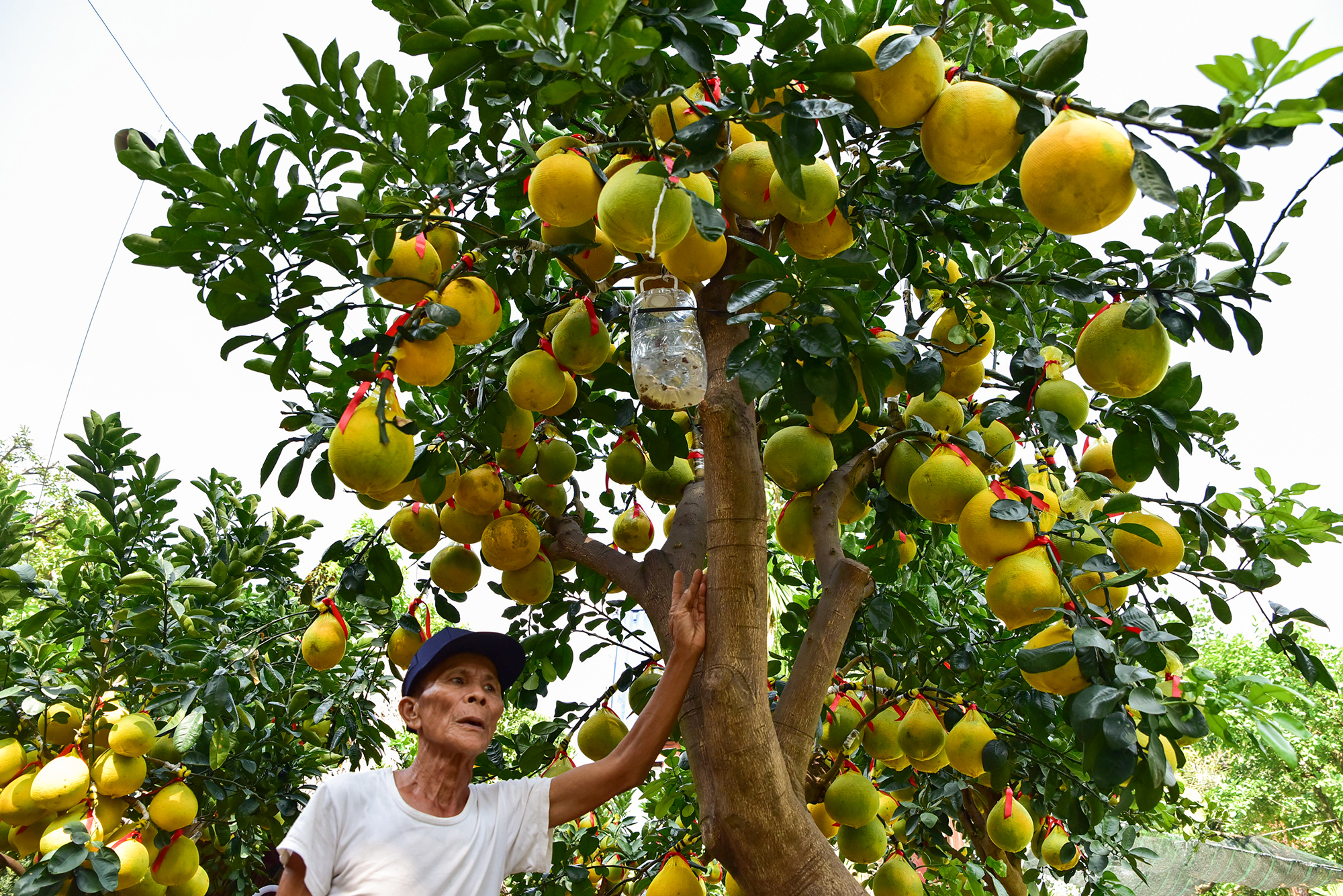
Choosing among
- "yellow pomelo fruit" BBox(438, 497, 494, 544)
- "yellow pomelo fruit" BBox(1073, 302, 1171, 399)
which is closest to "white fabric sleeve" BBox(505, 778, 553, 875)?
"yellow pomelo fruit" BBox(438, 497, 494, 544)

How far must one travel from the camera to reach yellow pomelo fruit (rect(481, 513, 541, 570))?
7.79 feet

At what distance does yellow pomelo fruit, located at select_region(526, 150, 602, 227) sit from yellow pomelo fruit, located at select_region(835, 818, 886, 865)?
2.03m

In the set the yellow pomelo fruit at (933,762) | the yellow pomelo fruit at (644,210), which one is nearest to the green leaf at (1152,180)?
the yellow pomelo fruit at (644,210)

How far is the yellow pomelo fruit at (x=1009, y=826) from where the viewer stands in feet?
9.78

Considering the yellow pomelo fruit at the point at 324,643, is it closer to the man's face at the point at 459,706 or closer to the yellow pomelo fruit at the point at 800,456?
the man's face at the point at 459,706

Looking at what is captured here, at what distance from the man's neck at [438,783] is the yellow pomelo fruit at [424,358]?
863 mm

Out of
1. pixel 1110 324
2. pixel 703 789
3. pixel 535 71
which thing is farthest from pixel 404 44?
pixel 703 789

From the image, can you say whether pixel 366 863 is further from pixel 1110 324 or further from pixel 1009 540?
pixel 1110 324

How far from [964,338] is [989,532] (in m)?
0.44

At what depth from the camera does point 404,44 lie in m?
1.45

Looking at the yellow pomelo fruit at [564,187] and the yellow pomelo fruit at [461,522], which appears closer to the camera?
the yellow pomelo fruit at [564,187]

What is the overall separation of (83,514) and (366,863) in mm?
2358

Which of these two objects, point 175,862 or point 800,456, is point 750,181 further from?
point 175,862

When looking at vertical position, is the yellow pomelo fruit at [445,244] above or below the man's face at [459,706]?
above
